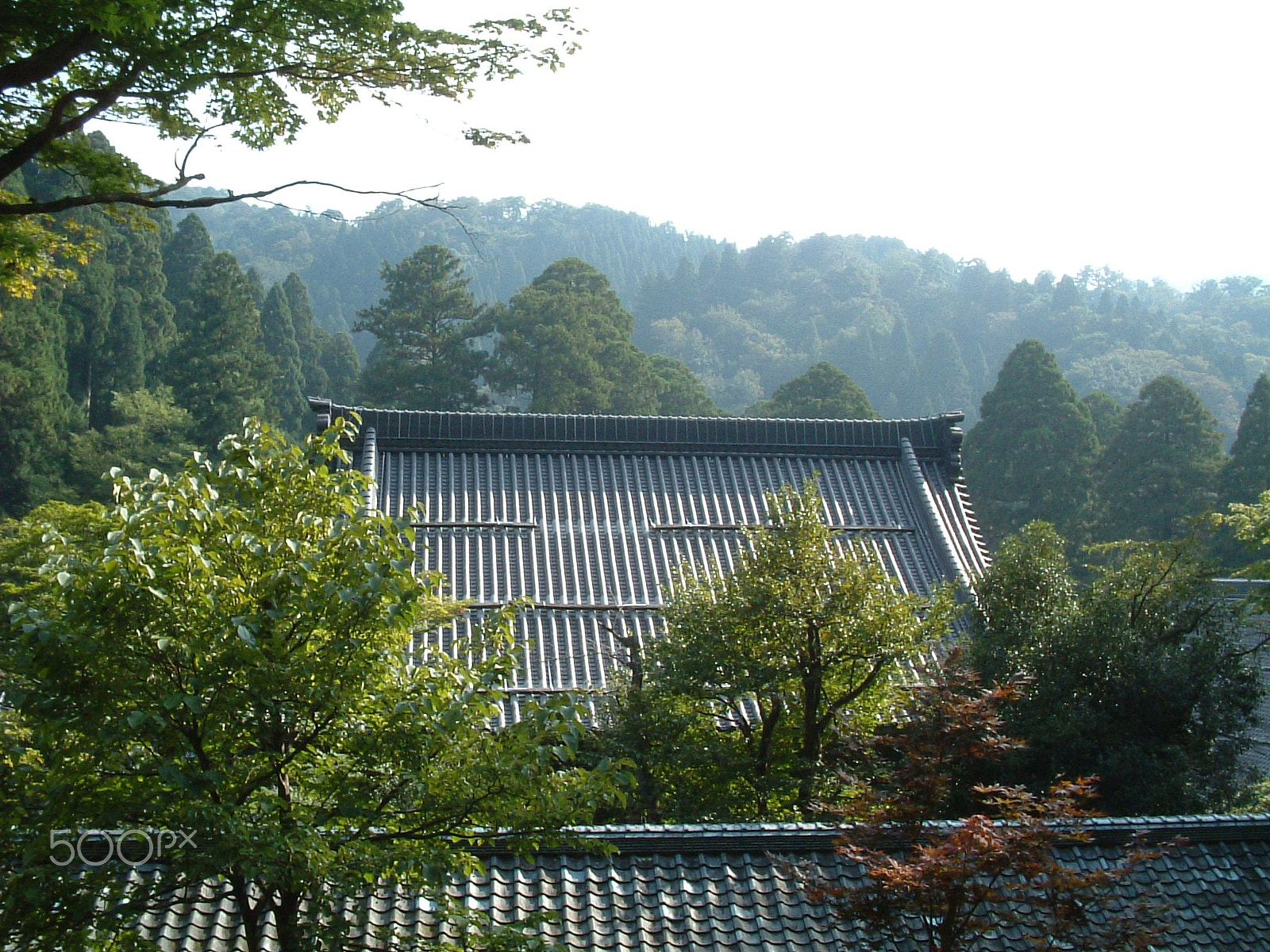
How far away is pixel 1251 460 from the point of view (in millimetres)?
27719

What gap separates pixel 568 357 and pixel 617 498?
20805 mm

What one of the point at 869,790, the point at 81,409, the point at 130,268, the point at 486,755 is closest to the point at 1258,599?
the point at 869,790

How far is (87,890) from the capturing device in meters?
4.26

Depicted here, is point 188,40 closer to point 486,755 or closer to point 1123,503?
point 486,755

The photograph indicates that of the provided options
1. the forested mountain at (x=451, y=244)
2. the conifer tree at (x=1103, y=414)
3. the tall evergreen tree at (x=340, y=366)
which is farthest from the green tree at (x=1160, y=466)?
the forested mountain at (x=451, y=244)

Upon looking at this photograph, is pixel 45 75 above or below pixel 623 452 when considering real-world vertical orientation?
above

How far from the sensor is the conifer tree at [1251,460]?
1083 inches

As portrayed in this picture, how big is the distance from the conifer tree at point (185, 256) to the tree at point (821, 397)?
22997mm

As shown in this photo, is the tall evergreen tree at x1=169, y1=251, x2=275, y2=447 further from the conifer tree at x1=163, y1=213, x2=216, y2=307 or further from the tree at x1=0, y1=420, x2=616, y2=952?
the tree at x1=0, y1=420, x2=616, y2=952

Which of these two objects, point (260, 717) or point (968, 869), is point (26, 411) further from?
point (968, 869)

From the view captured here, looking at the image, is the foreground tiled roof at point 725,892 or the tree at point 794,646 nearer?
the foreground tiled roof at point 725,892

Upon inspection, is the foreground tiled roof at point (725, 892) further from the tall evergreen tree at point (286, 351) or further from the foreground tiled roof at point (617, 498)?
the tall evergreen tree at point (286, 351)

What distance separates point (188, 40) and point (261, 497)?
340 cm

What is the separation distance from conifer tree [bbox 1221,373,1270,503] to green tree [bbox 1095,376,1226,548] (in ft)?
4.03
